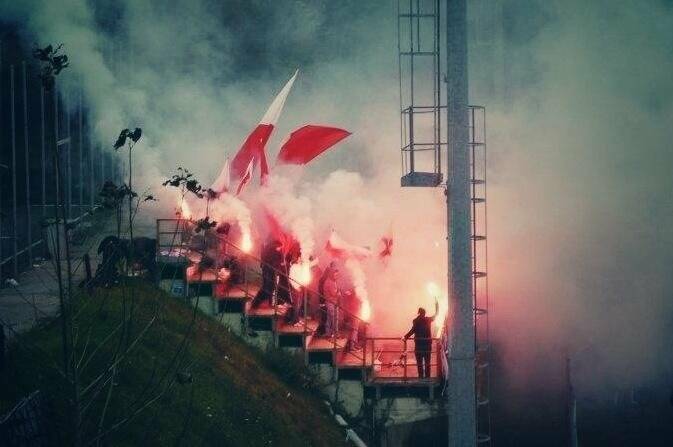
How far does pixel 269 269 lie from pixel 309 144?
4.98 meters

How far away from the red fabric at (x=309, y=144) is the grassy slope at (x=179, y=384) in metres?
5.97

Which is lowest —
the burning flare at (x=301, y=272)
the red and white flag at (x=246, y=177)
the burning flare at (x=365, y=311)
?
the burning flare at (x=365, y=311)

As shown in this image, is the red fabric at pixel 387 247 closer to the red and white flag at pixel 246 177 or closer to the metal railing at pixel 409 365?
the metal railing at pixel 409 365

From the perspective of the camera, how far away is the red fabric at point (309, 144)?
18.0 metres

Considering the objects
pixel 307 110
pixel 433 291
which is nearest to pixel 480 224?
pixel 433 291

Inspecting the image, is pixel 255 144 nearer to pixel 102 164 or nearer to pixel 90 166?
pixel 90 166

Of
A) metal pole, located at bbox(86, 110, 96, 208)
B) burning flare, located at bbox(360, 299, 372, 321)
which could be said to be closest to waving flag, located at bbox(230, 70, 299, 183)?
burning flare, located at bbox(360, 299, 372, 321)

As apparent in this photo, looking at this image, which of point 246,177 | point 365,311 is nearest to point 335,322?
point 365,311

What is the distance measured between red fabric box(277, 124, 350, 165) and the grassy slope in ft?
19.6

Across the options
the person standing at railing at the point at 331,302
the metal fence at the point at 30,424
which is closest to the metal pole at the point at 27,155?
the person standing at railing at the point at 331,302

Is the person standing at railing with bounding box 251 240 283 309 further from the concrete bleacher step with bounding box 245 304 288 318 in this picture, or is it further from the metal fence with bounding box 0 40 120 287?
the metal fence with bounding box 0 40 120 287

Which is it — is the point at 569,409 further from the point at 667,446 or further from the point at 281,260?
the point at 281,260

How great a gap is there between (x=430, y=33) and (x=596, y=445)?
1327cm

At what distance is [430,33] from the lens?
22.8 metres
